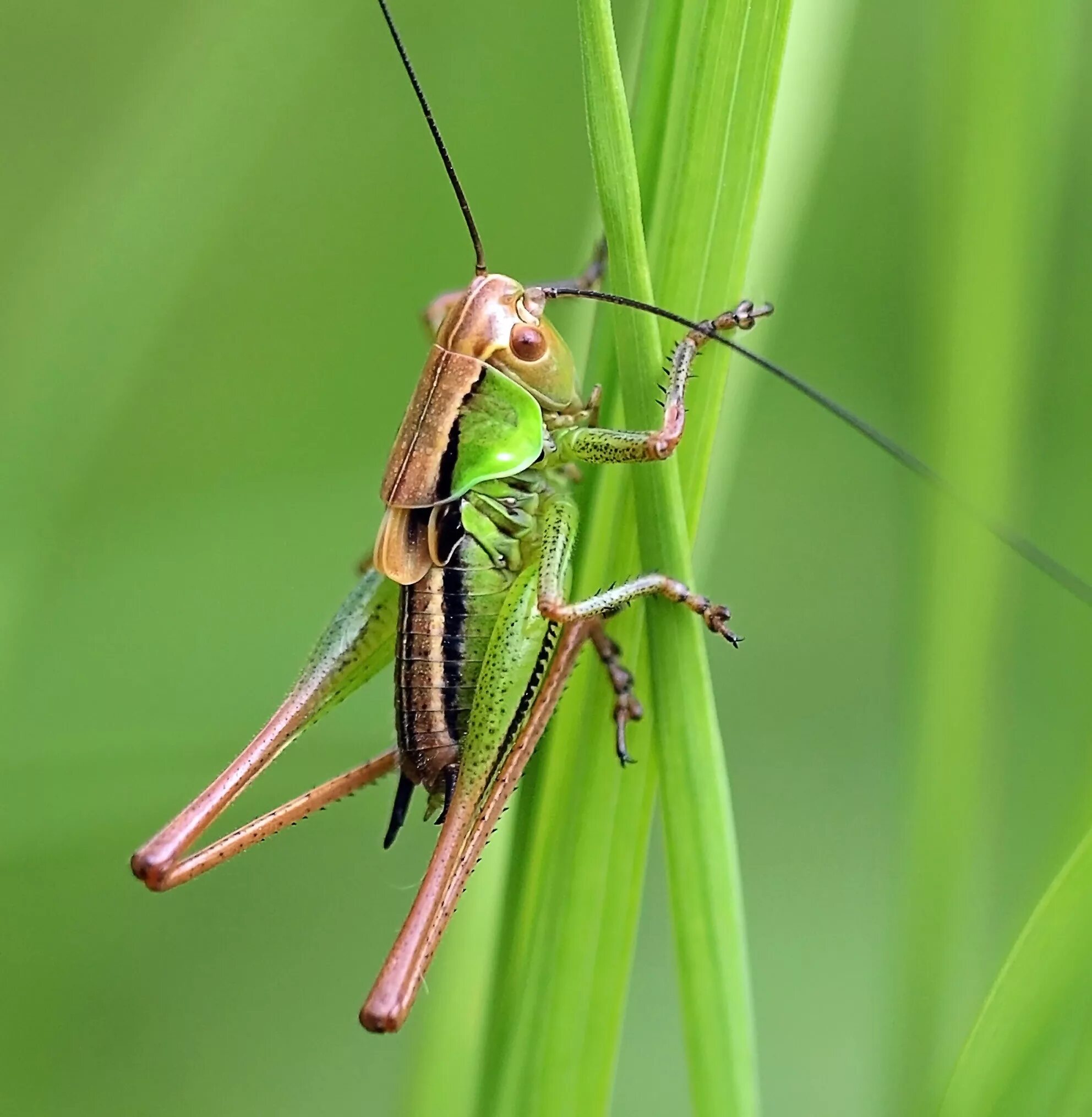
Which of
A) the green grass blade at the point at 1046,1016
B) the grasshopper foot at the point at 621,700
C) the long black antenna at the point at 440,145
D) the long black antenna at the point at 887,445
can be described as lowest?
the green grass blade at the point at 1046,1016

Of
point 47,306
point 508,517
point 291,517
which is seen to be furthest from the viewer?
point 291,517

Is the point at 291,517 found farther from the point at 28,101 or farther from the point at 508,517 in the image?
the point at 28,101

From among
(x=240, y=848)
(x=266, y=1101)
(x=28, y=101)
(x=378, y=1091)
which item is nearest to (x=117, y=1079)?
(x=266, y=1101)

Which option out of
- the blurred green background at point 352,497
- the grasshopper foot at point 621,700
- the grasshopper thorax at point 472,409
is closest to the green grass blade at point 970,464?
the blurred green background at point 352,497

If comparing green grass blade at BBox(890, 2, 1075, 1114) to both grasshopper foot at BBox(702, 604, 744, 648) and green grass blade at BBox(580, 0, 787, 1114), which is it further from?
green grass blade at BBox(580, 0, 787, 1114)

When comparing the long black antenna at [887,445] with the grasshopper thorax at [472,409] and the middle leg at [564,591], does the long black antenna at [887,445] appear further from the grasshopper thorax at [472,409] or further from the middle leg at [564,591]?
the grasshopper thorax at [472,409]
